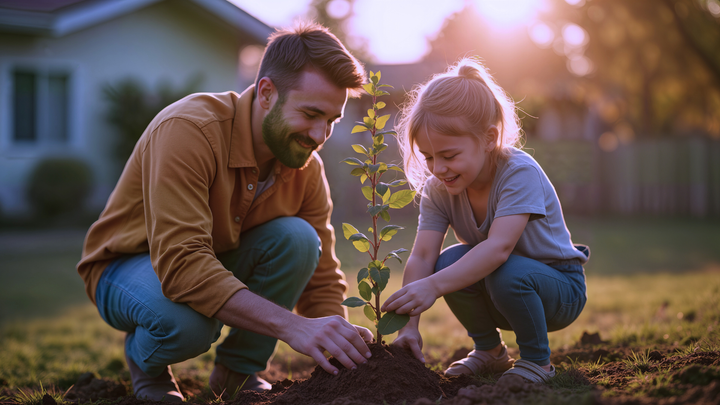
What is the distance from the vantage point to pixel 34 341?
3719 millimetres

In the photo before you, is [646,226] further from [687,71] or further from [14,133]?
[14,133]

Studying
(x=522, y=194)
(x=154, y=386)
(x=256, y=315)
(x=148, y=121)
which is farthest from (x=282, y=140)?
(x=148, y=121)

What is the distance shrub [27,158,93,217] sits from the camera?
970 centimetres

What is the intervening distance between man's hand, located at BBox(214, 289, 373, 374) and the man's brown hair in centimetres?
111

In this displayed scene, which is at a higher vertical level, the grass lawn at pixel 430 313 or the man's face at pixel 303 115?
the man's face at pixel 303 115

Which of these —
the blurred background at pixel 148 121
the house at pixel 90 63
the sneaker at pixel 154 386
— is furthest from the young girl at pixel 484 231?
the house at pixel 90 63

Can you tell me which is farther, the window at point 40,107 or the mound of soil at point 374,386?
the window at point 40,107

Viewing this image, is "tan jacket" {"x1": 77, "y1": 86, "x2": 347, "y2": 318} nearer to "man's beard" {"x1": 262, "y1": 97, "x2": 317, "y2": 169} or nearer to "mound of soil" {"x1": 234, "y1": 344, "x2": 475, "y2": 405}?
"man's beard" {"x1": 262, "y1": 97, "x2": 317, "y2": 169}

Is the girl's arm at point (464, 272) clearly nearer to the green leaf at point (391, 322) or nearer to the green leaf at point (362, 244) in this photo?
the green leaf at point (391, 322)

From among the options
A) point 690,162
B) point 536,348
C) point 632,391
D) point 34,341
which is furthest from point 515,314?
point 690,162

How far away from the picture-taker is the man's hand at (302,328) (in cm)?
189

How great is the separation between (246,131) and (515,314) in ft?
5.00

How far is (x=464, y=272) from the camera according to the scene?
Answer: 2061mm

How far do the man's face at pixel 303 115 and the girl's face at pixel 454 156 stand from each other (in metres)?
0.50
